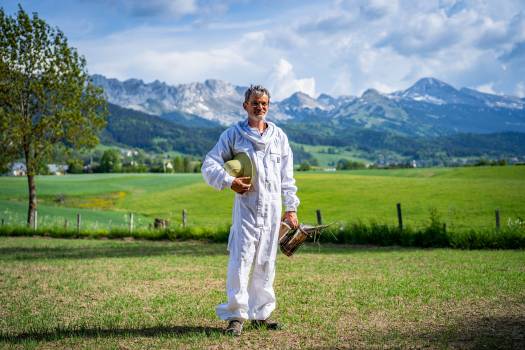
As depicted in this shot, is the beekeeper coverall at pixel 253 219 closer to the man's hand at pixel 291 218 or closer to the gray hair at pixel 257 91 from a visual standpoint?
the man's hand at pixel 291 218

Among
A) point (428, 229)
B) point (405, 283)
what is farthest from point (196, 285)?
point (428, 229)

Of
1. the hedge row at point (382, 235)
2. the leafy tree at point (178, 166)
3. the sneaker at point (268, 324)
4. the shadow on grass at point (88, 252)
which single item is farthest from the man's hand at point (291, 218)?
the leafy tree at point (178, 166)

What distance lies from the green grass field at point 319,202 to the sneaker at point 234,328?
34.2 m

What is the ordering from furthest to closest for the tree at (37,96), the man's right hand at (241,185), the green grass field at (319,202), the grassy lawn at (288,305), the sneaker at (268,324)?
the green grass field at (319,202) → the tree at (37,96) → the sneaker at (268,324) → the man's right hand at (241,185) → the grassy lawn at (288,305)

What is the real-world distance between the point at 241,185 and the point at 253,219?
0.47m

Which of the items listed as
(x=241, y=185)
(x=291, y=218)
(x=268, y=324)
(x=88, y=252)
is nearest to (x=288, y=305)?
(x=268, y=324)

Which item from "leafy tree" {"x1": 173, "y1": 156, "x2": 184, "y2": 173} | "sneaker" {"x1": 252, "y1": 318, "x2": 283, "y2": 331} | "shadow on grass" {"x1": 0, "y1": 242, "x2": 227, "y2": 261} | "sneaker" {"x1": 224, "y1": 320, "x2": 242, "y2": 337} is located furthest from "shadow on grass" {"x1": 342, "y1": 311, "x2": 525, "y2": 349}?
"leafy tree" {"x1": 173, "y1": 156, "x2": 184, "y2": 173}

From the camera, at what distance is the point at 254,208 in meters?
6.98

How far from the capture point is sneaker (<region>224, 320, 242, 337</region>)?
22.4 feet

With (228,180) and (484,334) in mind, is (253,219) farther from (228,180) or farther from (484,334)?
(484,334)

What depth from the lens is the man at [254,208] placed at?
691 centimetres

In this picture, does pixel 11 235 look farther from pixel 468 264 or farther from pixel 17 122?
pixel 468 264

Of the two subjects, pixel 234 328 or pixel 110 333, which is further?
pixel 110 333

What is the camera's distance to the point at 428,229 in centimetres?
2320
